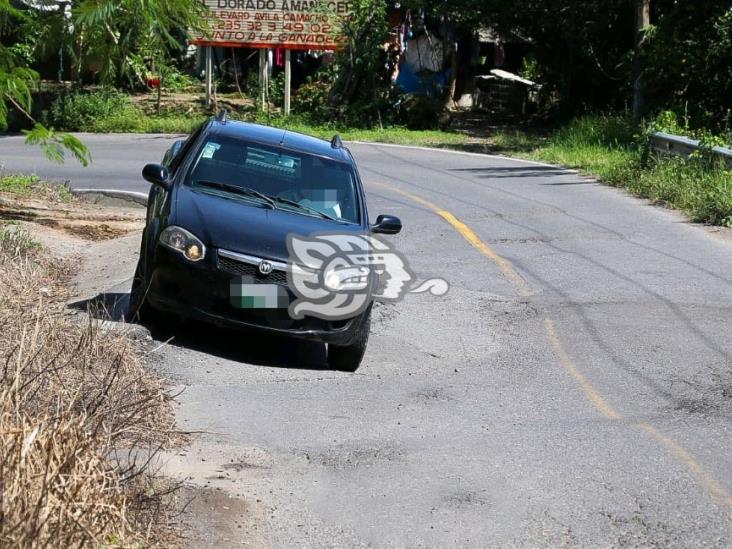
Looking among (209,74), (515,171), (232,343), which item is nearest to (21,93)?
(232,343)

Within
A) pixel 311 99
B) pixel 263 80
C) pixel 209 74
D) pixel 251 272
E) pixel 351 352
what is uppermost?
Result: pixel 209 74

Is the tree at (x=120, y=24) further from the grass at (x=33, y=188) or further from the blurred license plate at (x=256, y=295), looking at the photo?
the blurred license plate at (x=256, y=295)

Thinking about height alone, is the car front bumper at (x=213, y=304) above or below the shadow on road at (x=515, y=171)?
above

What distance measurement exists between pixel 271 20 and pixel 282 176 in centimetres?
2249

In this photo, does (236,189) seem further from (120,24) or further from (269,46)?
(269,46)

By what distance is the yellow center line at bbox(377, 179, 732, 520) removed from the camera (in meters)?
6.52

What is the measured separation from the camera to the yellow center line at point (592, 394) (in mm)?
6516

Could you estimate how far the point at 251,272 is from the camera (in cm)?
858

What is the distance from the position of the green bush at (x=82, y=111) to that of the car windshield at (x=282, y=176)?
2041 centimetres

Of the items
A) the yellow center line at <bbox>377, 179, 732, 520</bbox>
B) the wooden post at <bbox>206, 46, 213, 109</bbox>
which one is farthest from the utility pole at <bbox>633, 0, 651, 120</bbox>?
the yellow center line at <bbox>377, 179, 732, 520</bbox>

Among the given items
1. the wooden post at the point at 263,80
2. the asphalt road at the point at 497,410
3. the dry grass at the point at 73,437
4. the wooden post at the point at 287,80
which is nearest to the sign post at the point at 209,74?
the wooden post at the point at 263,80

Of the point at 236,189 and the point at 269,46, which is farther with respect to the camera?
the point at 269,46

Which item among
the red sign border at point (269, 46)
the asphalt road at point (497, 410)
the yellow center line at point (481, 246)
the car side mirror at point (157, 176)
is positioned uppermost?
the red sign border at point (269, 46)

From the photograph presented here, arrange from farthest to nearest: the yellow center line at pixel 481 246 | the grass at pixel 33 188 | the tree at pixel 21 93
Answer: the grass at pixel 33 188 → the tree at pixel 21 93 → the yellow center line at pixel 481 246
